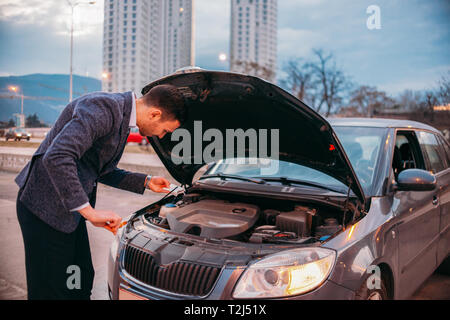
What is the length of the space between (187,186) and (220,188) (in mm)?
577

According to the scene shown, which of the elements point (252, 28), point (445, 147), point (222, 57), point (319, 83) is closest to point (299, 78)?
point (319, 83)

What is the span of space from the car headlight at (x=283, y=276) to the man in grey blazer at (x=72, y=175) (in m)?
0.77

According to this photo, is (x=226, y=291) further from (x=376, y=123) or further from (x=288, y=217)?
(x=376, y=123)

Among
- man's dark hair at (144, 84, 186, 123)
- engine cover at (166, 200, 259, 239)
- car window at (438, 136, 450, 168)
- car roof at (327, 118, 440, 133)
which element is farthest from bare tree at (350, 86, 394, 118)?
man's dark hair at (144, 84, 186, 123)

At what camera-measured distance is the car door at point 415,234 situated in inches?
94.0

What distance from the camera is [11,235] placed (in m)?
4.90

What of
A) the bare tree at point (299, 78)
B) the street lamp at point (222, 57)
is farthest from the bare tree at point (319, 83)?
the street lamp at point (222, 57)

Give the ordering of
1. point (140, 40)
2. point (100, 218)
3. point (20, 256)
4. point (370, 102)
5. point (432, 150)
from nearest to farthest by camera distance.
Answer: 1. point (100, 218)
2. point (432, 150)
3. point (20, 256)
4. point (140, 40)
5. point (370, 102)

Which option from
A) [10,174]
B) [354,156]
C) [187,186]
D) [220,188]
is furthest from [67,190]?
[10,174]

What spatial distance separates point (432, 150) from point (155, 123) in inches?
119

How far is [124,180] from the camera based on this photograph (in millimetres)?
2570

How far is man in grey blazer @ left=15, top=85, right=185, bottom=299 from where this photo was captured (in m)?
1.74
